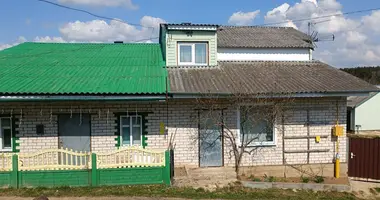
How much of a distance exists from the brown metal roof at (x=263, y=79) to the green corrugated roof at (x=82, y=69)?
1.02 meters

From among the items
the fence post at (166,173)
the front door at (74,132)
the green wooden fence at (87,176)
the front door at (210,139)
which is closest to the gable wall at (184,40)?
the front door at (210,139)

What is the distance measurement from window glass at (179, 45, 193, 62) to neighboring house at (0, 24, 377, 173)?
39mm

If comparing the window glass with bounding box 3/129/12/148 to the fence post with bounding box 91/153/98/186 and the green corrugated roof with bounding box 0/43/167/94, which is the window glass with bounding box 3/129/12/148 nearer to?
the green corrugated roof with bounding box 0/43/167/94

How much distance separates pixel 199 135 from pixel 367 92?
18.5ft

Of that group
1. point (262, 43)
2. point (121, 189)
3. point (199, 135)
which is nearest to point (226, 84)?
point (199, 135)

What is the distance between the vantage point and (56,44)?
51.1 ft

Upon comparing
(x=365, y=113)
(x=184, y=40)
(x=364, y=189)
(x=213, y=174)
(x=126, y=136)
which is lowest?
(x=364, y=189)

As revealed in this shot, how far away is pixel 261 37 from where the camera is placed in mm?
18484

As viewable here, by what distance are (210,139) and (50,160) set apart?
15.9 feet

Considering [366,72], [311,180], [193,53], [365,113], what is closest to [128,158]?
[193,53]

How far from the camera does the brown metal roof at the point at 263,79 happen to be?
33.5 feet

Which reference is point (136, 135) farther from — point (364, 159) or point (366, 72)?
point (366, 72)

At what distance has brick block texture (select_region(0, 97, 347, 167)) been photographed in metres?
9.81

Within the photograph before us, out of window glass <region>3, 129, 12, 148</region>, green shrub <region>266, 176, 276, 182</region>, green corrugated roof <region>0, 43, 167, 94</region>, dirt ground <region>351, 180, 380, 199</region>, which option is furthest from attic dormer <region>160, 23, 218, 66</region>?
dirt ground <region>351, 180, 380, 199</region>
